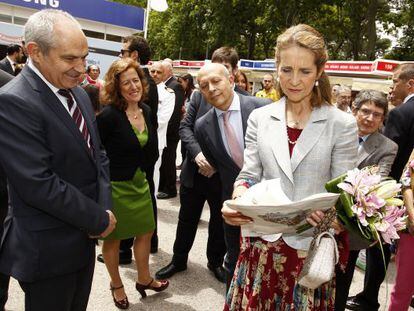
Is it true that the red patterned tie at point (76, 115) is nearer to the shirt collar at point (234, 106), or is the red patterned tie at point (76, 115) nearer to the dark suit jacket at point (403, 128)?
the shirt collar at point (234, 106)

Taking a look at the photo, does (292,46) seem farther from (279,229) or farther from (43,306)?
(43,306)

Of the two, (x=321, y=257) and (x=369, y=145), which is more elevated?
(x=369, y=145)

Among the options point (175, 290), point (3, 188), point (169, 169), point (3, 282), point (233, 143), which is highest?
point (233, 143)

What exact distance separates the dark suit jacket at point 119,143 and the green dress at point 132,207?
0.07 metres

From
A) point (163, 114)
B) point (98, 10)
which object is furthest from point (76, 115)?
point (98, 10)

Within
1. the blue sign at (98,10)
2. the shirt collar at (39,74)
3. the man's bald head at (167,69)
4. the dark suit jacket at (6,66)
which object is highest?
the blue sign at (98,10)

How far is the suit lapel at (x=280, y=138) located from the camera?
1.99 m

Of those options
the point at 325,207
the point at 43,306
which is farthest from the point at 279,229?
the point at 43,306

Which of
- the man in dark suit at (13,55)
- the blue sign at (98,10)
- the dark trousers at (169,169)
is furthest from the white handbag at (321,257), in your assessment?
the blue sign at (98,10)

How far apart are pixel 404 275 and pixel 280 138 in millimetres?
1622

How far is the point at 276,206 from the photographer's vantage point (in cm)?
162

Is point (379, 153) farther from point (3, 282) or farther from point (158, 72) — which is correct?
point (158, 72)

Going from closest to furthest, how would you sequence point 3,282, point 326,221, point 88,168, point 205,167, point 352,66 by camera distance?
1. point 326,221
2. point 88,168
3. point 3,282
4. point 205,167
5. point 352,66

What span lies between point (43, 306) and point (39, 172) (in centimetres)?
71
